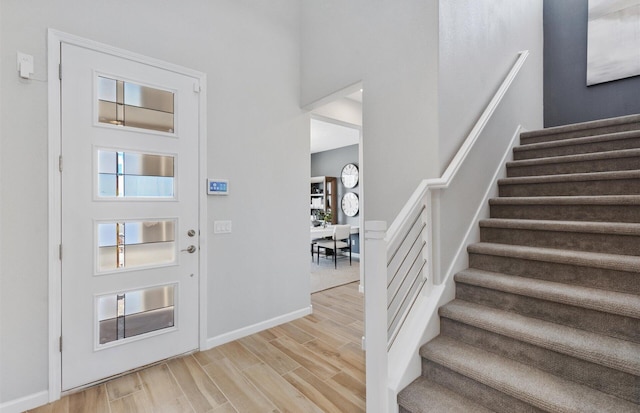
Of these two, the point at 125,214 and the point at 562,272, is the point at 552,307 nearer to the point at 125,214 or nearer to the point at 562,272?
the point at 562,272

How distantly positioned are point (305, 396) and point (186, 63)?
2.77 meters

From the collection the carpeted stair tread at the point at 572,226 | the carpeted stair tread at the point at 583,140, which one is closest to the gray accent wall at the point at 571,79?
the carpeted stair tread at the point at 583,140

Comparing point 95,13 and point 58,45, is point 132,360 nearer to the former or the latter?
point 58,45

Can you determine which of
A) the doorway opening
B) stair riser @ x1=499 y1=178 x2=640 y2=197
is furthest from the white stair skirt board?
stair riser @ x1=499 y1=178 x2=640 y2=197

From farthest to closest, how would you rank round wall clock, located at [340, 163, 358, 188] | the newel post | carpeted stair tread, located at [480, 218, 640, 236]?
round wall clock, located at [340, 163, 358, 188], carpeted stair tread, located at [480, 218, 640, 236], the newel post

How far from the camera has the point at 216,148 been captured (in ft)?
8.43

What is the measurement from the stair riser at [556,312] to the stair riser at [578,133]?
2045 millimetres

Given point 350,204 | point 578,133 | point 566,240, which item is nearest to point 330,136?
point 350,204

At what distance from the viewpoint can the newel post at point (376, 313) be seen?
4.78 feet

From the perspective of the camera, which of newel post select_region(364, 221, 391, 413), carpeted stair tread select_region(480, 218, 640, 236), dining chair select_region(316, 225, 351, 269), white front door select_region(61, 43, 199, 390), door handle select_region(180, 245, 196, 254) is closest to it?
newel post select_region(364, 221, 391, 413)

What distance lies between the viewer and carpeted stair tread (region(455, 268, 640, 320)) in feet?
4.48

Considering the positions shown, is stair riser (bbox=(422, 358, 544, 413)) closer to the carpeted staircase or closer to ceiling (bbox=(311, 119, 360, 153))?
the carpeted staircase

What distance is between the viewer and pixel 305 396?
6.10 feet

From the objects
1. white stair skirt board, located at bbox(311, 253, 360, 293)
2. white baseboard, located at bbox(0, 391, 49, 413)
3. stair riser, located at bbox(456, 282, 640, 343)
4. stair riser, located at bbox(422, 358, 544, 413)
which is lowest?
white stair skirt board, located at bbox(311, 253, 360, 293)
